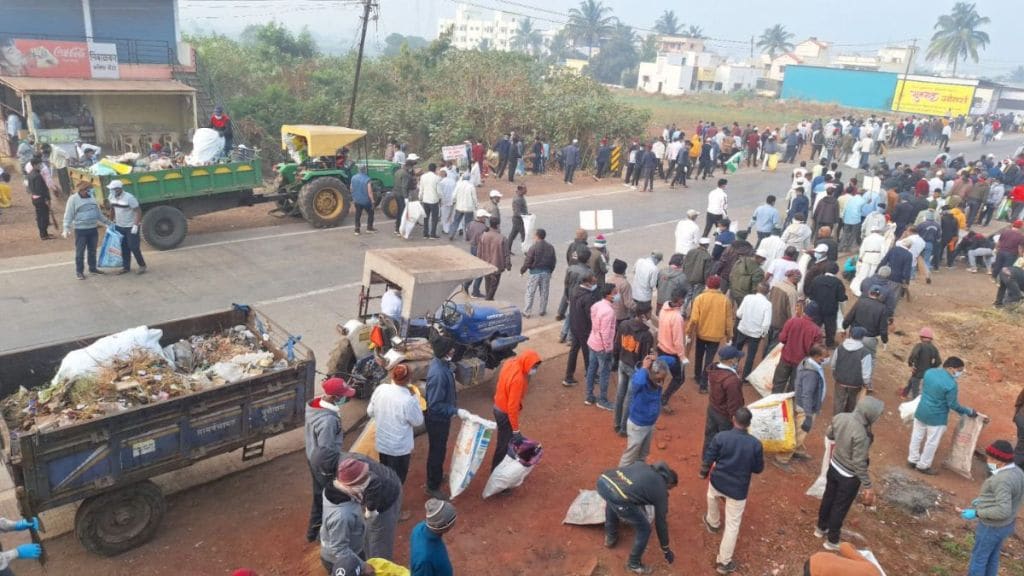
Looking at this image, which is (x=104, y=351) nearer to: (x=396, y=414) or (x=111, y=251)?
(x=396, y=414)

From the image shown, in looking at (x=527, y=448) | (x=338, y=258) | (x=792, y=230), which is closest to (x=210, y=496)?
(x=527, y=448)

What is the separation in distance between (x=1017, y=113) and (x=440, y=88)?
5502cm

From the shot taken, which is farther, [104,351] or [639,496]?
[104,351]

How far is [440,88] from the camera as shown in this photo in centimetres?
2791

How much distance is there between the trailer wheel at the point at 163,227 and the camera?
12.6m

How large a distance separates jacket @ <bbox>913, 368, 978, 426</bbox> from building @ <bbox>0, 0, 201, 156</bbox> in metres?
18.6

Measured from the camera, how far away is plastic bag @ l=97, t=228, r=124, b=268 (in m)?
11.3

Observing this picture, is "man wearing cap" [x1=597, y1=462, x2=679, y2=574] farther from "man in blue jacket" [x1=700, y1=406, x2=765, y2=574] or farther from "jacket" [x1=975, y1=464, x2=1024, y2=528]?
"jacket" [x1=975, y1=464, x2=1024, y2=528]

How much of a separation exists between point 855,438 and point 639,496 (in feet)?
6.60

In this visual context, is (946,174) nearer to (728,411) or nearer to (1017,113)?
(728,411)

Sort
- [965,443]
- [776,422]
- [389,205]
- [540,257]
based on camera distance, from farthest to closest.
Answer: [389,205], [540,257], [965,443], [776,422]

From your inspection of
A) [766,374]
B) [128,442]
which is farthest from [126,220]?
[766,374]

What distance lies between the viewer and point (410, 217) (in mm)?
14492

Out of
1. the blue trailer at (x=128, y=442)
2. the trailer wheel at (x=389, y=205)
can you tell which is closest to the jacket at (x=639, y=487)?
the blue trailer at (x=128, y=442)
